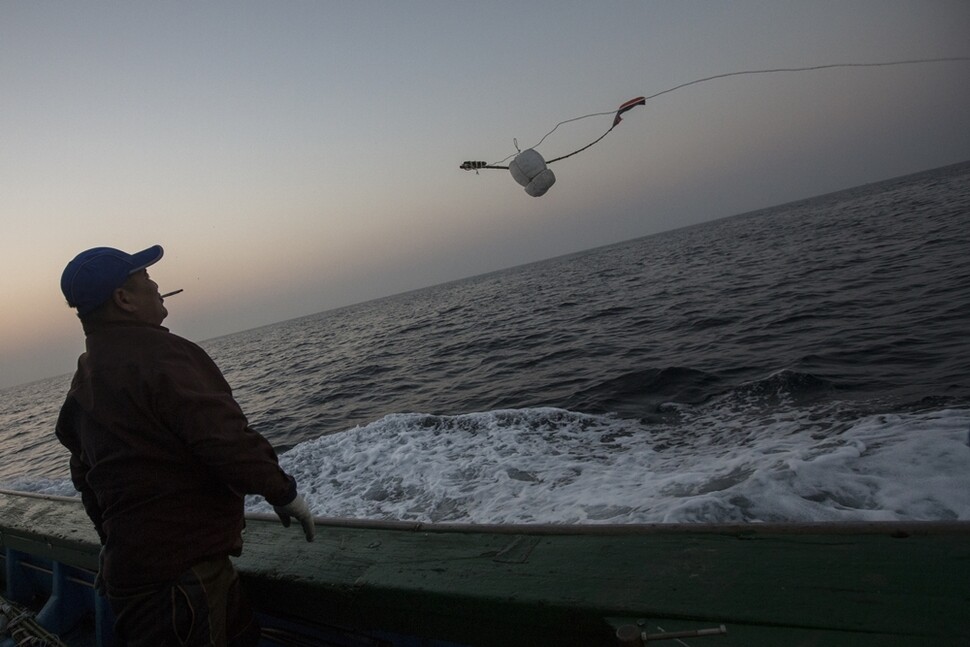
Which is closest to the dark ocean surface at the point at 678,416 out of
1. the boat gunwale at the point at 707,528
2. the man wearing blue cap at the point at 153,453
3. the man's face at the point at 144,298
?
the boat gunwale at the point at 707,528

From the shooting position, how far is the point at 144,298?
6.14ft

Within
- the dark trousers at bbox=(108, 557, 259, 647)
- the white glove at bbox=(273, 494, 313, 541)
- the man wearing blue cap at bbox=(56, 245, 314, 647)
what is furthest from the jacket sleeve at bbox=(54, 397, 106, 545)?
the white glove at bbox=(273, 494, 313, 541)

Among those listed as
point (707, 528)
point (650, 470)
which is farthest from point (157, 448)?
Answer: point (650, 470)

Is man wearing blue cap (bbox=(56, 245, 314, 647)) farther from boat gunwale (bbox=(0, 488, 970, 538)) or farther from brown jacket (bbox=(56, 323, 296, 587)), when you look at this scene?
boat gunwale (bbox=(0, 488, 970, 538))

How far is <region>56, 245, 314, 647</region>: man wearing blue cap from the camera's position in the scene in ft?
5.44

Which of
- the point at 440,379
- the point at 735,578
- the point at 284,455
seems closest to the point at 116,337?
the point at 735,578

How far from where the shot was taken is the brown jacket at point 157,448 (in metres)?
1.65

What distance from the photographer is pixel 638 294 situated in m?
19.5

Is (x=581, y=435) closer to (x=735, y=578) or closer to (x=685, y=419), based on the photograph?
(x=685, y=419)

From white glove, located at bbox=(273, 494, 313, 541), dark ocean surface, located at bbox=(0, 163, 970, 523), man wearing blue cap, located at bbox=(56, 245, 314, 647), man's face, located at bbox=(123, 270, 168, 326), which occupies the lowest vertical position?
dark ocean surface, located at bbox=(0, 163, 970, 523)

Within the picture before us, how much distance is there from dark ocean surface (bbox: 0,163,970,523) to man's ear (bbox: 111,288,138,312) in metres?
3.42

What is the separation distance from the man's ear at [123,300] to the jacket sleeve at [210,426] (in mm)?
250

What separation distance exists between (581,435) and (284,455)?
4805mm

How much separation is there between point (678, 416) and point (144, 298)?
5.83 metres
